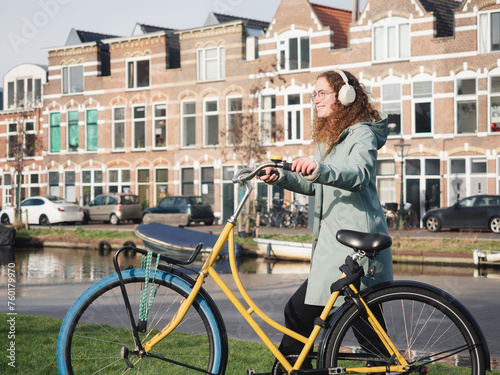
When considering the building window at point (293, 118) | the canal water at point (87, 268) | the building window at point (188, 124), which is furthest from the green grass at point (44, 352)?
the building window at point (188, 124)

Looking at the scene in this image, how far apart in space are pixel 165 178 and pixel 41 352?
31.5 metres

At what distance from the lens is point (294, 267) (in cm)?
1753

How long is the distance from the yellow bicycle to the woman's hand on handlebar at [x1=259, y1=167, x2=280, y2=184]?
65 mm

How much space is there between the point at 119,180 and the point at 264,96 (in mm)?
10019

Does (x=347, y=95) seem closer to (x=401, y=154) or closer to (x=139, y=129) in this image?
(x=401, y=154)

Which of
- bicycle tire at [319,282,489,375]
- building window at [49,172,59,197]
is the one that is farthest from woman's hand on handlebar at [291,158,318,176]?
building window at [49,172,59,197]

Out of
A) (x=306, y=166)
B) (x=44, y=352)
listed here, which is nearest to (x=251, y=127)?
(x=44, y=352)

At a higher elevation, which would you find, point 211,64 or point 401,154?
point 211,64

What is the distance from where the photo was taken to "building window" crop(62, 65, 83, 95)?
4081 cm

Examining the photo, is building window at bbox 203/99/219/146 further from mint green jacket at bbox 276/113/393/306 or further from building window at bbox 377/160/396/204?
mint green jacket at bbox 276/113/393/306

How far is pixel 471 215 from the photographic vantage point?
80.7 feet

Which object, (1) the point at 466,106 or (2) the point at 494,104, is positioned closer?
(2) the point at 494,104

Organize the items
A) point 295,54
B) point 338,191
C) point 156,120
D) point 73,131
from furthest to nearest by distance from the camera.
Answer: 1. point 73,131
2. point 156,120
3. point 295,54
4. point 338,191

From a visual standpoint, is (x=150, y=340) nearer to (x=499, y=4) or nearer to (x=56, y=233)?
(x=56, y=233)
